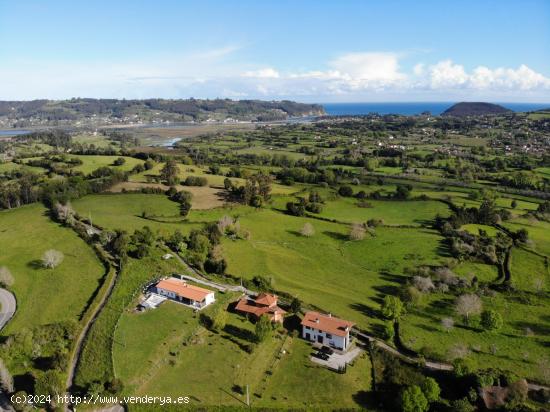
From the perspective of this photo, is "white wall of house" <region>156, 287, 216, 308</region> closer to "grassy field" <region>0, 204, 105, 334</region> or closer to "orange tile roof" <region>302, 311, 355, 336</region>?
→ "grassy field" <region>0, 204, 105, 334</region>

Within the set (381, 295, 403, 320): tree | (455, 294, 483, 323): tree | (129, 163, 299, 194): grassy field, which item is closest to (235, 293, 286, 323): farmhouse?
(381, 295, 403, 320): tree

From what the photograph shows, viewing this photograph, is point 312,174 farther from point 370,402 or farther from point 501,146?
point 501,146

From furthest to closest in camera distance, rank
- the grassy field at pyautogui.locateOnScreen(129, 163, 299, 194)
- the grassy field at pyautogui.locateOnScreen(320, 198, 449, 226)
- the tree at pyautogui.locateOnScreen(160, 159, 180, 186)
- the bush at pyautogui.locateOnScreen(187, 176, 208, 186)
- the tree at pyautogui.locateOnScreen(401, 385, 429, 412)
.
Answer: the grassy field at pyautogui.locateOnScreen(129, 163, 299, 194), the bush at pyautogui.locateOnScreen(187, 176, 208, 186), the tree at pyautogui.locateOnScreen(160, 159, 180, 186), the grassy field at pyautogui.locateOnScreen(320, 198, 449, 226), the tree at pyautogui.locateOnScreen(401, 385, 429, 412)

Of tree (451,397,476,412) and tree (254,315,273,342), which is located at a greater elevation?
tree (254,315,273,342)

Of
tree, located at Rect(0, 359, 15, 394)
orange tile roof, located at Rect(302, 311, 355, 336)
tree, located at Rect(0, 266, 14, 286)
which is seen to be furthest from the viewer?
tree, located at Rect(0, 266, 14, 286)

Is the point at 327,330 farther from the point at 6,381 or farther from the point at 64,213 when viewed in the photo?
the point at 64,213

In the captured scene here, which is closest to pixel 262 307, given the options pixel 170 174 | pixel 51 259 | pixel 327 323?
pixel 327 323

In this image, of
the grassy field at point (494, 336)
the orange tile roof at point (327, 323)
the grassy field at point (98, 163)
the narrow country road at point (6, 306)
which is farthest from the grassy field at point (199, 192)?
the grassy field at point (494, 336)

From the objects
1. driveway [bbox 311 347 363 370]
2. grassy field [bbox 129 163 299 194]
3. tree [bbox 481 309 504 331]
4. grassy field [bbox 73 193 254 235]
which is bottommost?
driveway [bbox 311 347 363 370]

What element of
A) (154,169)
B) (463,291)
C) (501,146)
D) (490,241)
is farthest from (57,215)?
(501,146)
